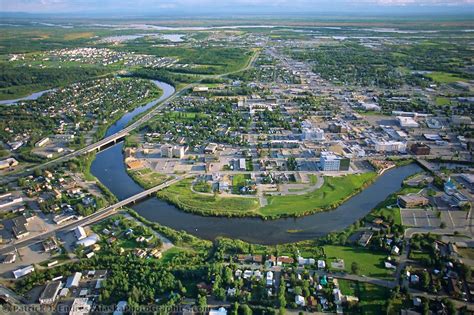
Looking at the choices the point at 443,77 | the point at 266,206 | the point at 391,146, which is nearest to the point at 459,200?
the point at 391,146

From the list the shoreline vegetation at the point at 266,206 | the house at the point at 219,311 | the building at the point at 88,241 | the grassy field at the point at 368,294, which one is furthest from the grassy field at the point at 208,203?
the house at the point at 219,311

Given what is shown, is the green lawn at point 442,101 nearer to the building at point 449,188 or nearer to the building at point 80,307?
the building at point 449,188

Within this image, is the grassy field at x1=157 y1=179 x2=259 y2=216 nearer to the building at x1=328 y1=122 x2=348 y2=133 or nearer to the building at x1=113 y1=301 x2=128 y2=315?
the building at x1=113 y1=301 x2=128 y2=315

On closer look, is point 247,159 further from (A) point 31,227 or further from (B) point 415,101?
(B) point 415,101

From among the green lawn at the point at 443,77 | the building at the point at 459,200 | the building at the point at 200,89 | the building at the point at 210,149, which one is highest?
the green lawn at the point at 443,77

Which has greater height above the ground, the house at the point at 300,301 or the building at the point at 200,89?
the building at the point at 200,89

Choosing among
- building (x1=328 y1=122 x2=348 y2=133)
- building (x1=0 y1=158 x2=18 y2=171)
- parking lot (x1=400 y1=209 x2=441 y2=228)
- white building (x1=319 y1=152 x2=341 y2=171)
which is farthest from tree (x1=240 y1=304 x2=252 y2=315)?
building (x1=328 y1=122 x2=348 y2=133)
